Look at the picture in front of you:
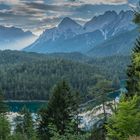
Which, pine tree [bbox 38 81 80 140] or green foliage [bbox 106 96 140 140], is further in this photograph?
pine tree [bbox 38 81 80 140]

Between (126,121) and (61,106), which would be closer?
(126,121)

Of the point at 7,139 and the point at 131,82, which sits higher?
the point at 131,82

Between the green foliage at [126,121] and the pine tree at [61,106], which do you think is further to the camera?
the pine tree at [61,106]

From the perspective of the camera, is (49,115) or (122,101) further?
(49,115)

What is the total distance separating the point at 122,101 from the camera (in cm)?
2575

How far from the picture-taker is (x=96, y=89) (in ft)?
165

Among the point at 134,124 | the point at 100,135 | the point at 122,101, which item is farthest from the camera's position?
the point at 100,135

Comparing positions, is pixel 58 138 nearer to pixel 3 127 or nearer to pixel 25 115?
pixel 3 127

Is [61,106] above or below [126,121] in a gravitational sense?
below

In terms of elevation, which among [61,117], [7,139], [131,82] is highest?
[131,82]

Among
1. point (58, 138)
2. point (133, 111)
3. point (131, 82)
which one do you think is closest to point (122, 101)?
point (133, 111)

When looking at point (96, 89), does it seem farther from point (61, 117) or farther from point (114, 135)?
point (114, 135)

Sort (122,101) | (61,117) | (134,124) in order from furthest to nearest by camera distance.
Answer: (61,117), (122,101), (134,124)

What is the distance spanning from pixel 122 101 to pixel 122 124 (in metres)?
1.93
